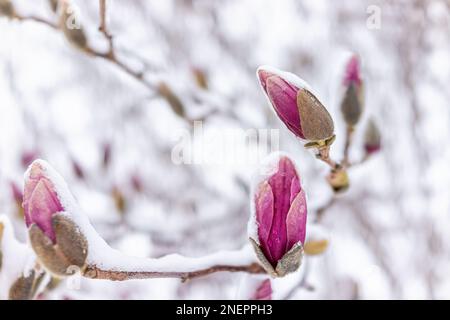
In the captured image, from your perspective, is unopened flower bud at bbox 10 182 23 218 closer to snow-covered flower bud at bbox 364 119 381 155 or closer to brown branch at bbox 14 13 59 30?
brown branch at bbox 14 13 59 30

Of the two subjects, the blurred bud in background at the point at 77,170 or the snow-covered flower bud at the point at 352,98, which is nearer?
the snow-covered flower bud at the point at 352,98

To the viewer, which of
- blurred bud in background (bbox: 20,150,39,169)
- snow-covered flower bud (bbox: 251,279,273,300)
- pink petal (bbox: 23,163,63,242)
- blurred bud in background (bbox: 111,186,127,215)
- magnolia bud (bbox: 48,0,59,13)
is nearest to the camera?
pink petal (bbox: 23,163,63,242)

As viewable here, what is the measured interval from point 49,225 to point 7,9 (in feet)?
1.90

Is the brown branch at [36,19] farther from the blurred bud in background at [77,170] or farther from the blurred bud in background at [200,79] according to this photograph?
the blurred bud in background at [77,170]

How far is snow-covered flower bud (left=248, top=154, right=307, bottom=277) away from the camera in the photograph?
0.62 meters

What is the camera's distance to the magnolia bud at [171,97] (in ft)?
4.09

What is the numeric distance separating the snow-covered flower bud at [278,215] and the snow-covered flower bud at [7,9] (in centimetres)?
65

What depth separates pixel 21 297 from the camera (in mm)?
695

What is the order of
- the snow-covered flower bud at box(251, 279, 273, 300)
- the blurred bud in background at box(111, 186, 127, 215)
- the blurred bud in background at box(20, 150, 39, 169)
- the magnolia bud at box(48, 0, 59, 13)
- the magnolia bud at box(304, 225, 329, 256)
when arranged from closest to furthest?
the snow-covered flower bud at box(251, 279, 273, 300)
the magnolia bud at box(304, 225, 329, 256)
the magnolia bud at box(48, 0, 59, 13)
the blurred bud in background at box(111, 186, 127, 215)
the blurred bud in background at box(20, 150, 39, 169)

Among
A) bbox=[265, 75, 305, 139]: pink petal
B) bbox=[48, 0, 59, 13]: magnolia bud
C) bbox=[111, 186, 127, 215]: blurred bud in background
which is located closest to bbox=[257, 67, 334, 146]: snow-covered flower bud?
bbox=[265, 75, 305, 139]: pink petal

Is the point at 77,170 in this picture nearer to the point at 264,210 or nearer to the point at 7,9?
the point at 7,9

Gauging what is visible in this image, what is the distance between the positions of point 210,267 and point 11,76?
60.5 inches

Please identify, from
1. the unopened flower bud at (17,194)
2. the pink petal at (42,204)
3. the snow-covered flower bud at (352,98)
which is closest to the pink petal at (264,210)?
the pink petal at (42,204)

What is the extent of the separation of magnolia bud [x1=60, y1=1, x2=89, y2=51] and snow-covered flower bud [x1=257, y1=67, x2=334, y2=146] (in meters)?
0.40
